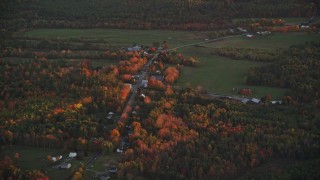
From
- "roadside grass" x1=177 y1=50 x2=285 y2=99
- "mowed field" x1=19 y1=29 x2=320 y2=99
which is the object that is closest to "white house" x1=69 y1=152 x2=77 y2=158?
"roadside grass" x1=177 y1=50 x2=285 y2=99

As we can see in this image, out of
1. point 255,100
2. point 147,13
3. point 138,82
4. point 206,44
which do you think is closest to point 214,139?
point 255,100

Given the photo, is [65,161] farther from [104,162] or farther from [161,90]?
[161,90]

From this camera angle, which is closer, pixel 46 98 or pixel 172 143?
pixel 172 143

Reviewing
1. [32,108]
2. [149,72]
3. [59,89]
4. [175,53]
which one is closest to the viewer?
[32,108]

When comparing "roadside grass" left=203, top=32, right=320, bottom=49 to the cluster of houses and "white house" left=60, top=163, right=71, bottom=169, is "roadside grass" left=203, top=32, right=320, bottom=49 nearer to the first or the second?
the cluster of houses

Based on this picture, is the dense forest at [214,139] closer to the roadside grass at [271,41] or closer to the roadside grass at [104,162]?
the roadside grass at [104,162]

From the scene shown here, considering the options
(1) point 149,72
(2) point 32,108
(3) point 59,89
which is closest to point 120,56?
(1) point 149,72

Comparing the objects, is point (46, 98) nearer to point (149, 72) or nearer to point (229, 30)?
point (149, 72)

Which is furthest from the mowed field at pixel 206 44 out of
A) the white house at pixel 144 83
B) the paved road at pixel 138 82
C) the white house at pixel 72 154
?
the white house at pixel 72 154
